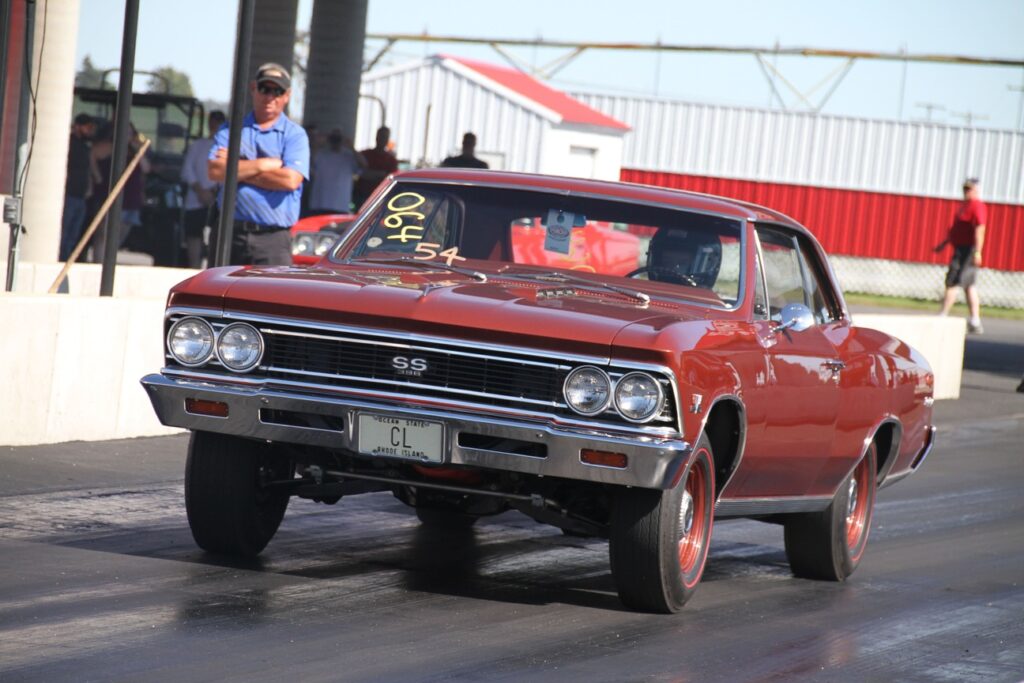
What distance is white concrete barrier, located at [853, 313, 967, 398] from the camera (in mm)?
17734

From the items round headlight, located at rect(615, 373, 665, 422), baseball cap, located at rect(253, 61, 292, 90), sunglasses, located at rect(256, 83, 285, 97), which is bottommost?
round headlight, located at rect(615, 373, 665, 422)

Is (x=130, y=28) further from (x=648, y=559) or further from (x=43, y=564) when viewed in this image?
(x=648, y=559)

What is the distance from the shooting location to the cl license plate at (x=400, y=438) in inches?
240

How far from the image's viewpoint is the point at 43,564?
6590 millimetres

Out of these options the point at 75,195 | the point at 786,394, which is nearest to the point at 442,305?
the point at 786,394

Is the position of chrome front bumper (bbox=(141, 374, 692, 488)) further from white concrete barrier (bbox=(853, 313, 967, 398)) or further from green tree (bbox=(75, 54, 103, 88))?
green tree (bbox=(75, 54, 103, 88))

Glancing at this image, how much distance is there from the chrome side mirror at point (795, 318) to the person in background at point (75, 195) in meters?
14.1

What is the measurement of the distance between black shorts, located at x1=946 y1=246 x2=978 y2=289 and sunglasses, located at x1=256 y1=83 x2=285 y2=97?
604 inches

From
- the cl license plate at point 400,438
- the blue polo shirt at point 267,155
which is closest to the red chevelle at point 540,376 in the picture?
the cl license plate at point 400,438

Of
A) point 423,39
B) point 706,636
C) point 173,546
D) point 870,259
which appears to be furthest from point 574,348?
point 423,39

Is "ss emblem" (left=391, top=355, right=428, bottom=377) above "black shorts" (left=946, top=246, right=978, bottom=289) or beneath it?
beneath

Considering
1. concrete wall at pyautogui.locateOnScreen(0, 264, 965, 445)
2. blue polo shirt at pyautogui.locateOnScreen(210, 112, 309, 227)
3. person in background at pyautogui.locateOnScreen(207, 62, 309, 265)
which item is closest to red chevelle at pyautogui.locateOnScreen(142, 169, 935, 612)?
concrete wall at pyautogui.locateOnScreen(0, 264, 965, 445)

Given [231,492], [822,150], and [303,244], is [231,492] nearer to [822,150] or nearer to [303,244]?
[303,244]

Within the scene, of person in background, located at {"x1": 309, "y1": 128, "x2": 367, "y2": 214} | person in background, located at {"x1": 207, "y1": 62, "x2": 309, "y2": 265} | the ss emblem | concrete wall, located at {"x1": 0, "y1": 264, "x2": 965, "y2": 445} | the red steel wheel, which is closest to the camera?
the ss emblem
